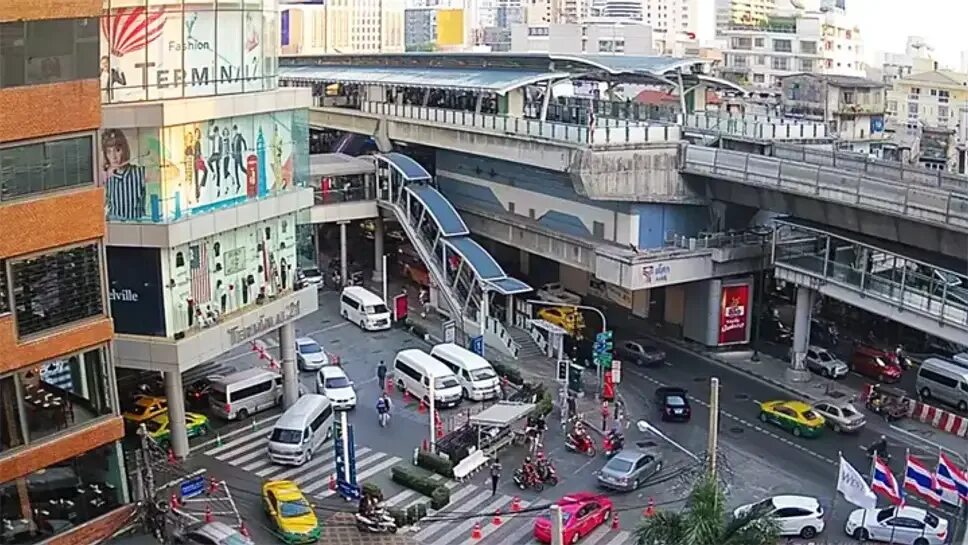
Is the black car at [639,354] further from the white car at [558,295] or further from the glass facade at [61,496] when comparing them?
the glass facade at [61,496]

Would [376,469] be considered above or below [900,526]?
below

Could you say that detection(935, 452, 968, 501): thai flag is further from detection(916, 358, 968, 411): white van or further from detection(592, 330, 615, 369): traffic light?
detection(592, 330, 615, 369): traffic light

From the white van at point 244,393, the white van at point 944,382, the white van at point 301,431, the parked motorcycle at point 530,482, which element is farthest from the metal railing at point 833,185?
the white van at point 244,393

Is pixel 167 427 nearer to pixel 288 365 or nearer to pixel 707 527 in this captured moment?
pixel 288 365

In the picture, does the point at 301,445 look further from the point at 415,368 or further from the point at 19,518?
the point at 19,518

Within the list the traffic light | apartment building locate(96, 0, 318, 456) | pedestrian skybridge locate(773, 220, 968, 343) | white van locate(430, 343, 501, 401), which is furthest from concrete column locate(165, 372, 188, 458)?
pedestrian skybridge locate(773, 220, 968, 343)

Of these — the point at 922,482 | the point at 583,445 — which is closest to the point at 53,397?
the point at 583,445
